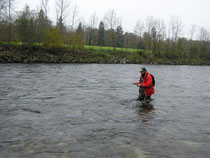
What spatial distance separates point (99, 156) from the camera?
5.23m

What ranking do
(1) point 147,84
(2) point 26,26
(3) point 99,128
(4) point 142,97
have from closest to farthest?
(3) point 99,128 < (1) point 147,84 < (4) point 142,97 < (2) point 26,26

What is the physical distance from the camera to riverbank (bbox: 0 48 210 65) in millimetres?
34500

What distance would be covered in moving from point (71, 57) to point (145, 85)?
3524 centimetres

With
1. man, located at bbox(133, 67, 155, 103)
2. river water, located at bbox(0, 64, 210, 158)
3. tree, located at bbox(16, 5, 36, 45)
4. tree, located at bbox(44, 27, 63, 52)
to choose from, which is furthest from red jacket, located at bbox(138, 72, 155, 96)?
tree, located at bbox(44, 27, 63, 52)

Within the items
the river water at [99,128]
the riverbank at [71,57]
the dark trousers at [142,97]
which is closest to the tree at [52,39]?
the riverbank at [71,57]

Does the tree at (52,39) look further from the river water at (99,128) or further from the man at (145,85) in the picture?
the man at (145,85)

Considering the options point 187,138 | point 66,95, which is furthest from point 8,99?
point 187,138

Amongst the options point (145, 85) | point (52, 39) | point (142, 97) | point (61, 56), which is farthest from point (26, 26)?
point (145, 85)

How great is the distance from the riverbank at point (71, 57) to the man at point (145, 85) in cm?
2766

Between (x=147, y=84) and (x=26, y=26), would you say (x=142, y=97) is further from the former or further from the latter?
(x=26, y=26)

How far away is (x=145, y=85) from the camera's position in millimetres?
10414

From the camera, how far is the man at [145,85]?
10383 millimetres

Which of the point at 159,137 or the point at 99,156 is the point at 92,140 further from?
the point at 159,137

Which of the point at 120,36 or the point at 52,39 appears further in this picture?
the point at 120,36
